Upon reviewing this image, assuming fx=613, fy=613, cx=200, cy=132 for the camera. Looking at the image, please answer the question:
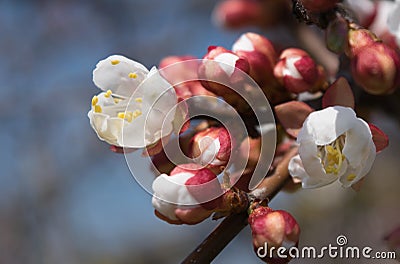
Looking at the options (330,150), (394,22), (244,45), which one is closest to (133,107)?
(244,45)

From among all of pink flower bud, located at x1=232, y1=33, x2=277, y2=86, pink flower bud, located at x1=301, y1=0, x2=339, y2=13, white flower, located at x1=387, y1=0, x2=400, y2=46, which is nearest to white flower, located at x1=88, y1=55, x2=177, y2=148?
pink flower bud, located at x1=232, y1=33, x2=277, y2=86

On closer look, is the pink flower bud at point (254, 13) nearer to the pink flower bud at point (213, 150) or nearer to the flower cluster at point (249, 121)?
the flower cluster at point (249, 121)

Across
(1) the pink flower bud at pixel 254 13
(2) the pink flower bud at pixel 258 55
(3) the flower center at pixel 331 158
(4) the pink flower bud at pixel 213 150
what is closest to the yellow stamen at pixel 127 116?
(4) the pink flower bud at pixel 213 150

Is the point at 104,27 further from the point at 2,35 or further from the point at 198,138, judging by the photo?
the point at 198,138

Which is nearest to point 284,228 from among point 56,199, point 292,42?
point 292,42

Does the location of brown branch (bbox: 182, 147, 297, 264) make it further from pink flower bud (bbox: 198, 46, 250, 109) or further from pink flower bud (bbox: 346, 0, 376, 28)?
pink flower bud (bbox: 346, 0, 376, 28)

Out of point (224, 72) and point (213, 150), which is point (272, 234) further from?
point (224, 72)
